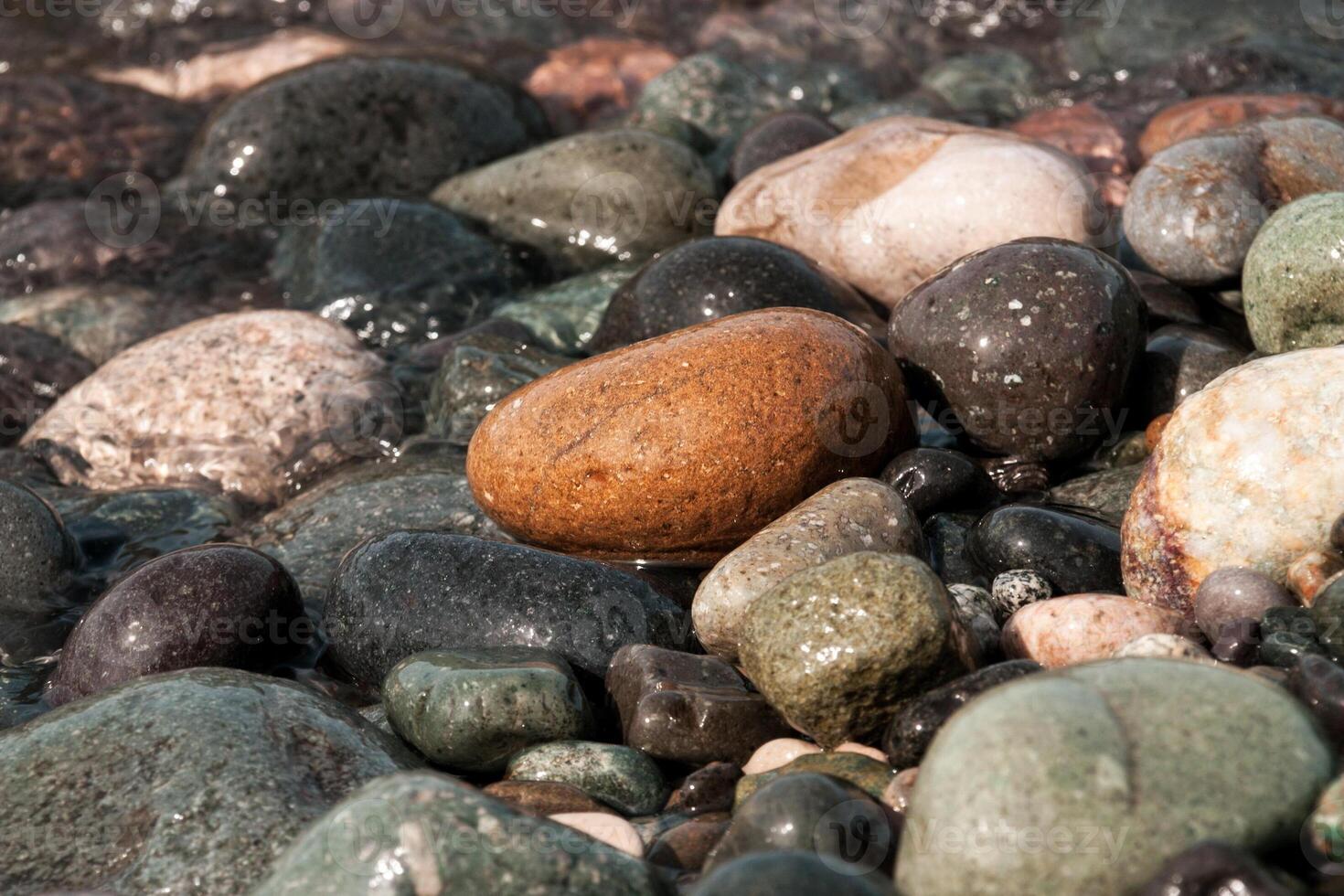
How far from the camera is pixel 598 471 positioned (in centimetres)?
501

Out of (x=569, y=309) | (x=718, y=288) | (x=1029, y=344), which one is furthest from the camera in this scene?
(x=569, y=309)

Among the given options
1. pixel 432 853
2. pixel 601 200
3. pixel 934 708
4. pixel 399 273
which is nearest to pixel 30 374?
pixel 399 273

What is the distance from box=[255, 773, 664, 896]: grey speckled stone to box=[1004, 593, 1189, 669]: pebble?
5.03ft

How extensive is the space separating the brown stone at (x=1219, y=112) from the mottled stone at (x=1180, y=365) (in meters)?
2.94

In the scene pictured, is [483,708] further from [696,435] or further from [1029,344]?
[1029,344]

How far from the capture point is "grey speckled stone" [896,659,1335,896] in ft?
9.09

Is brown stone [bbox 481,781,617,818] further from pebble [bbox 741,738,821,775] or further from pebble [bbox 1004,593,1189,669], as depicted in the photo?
pebble [bbox 1004,593,1189,669]

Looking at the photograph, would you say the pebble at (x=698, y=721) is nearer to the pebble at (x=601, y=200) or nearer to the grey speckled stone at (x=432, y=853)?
the grey speckled stone at (x=432, y=853)

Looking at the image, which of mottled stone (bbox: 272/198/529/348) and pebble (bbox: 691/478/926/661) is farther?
mottled stone (bbox: 272/198/529/348)

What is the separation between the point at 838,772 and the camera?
12.2 feet

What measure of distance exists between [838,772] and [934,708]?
13.0 inches

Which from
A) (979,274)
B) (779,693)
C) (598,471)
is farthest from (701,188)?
(779,693)

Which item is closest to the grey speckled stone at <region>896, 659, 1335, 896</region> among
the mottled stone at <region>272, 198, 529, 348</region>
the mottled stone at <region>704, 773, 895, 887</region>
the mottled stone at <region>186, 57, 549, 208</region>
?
the mottled stone at <region>704, 773, 895, 887</region>

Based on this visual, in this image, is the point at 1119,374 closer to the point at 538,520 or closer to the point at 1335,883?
the point at 538,520
